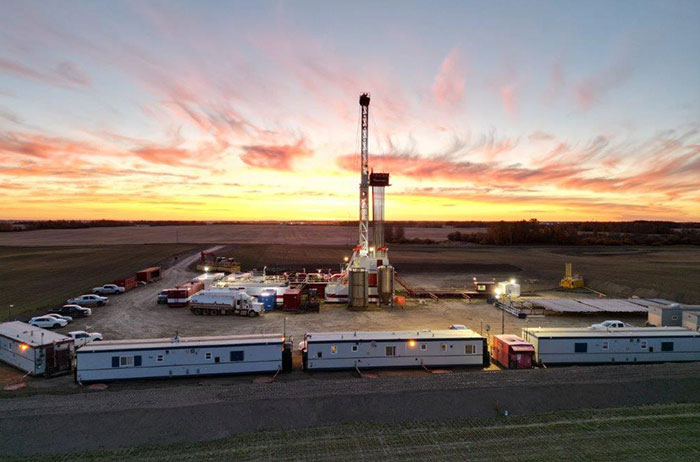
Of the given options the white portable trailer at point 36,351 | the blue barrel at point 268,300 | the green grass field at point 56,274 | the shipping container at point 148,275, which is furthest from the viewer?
the shipping container at point 148,275

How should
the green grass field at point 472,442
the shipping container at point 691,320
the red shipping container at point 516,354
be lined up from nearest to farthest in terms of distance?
the green grass field at point 472,442
the red shipping container at point 516,354
the shipping container at point 691,320

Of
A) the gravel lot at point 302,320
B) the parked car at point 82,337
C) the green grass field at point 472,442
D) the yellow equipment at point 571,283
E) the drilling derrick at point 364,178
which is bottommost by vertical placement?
the gravel lot at point 302,320

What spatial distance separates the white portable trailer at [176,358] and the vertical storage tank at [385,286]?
54.0 ft

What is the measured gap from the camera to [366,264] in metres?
36.8

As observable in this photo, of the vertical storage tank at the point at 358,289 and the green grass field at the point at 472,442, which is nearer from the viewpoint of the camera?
the green grass field at the point at 472,442

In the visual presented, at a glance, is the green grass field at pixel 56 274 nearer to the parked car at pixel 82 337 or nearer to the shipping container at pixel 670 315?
the parked car at pixel 82 337

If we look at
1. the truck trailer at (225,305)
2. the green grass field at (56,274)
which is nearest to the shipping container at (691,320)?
the truck trailer at (225,305)

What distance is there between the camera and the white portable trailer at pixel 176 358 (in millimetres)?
18344

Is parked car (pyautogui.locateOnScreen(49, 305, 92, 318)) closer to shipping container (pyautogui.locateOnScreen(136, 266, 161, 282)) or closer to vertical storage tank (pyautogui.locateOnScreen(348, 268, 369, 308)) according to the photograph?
shipping container (pyautogui.locateOnScreen(136, 266, 161, 282))

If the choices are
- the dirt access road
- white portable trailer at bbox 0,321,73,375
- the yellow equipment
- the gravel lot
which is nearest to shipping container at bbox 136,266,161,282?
the gravel lot

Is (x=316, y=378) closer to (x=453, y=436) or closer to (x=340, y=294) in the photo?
(x=453, y=436)

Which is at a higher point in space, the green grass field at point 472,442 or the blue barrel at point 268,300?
the blue barrel at point 268,300

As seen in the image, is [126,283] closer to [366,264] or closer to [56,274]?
[56,274]

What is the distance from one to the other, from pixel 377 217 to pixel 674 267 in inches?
1842
